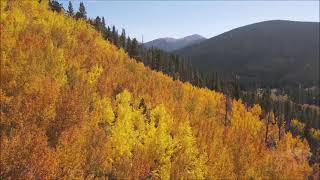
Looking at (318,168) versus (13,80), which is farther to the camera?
(318,168)

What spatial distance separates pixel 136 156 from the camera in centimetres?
9244

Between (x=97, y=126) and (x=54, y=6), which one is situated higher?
(x=54, y=6)

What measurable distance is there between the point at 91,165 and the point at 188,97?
353ft

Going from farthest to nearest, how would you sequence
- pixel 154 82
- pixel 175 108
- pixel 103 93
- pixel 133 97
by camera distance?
pixel 154 82 < pixel 175 108 < pixel 133 97 < pixel 103 93

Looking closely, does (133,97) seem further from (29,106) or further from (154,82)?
(29,106)

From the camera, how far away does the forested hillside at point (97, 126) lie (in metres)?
78.3

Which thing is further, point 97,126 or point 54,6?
point 54,6

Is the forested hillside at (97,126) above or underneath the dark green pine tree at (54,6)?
underneath

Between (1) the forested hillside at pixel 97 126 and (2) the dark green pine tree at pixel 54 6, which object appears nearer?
(1) the forested hillside at pixel 97 126

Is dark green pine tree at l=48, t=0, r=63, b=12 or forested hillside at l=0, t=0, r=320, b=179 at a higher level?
dark green pine tree at l=48, t=0, r=63, b=12

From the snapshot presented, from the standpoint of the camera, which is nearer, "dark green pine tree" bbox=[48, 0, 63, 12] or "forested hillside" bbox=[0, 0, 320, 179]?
"forested hillside" bbox=[0, 0, 320, 179]

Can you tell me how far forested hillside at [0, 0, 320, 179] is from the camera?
78.3 m

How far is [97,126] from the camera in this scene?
3688 inches

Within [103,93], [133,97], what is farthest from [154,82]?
[103,93]
